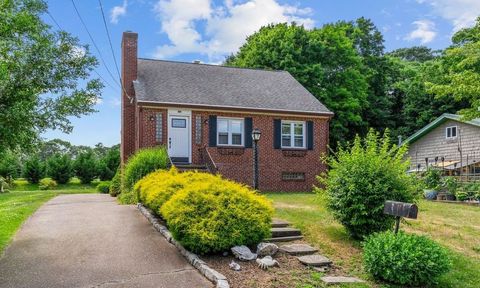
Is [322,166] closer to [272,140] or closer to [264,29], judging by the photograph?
[272,140]

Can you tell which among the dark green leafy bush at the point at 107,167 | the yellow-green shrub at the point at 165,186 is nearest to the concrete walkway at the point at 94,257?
the yellow-green shrub at the point at 165,186

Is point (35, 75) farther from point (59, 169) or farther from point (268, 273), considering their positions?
point (59, 169)

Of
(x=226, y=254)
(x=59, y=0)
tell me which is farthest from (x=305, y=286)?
(x=59, y=0)

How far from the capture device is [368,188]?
777 cm

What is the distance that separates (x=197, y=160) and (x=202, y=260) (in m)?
11.0

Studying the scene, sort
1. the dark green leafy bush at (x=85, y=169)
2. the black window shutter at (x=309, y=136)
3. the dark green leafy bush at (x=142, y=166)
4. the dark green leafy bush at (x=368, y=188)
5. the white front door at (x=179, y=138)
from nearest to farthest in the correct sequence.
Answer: the dark green leafy bush at (x=368, y=188) < the dark green leafy bush at (x=142, y=166) < the white front door at (x=179, y=138) < the black window shutter at (x=309, y=136) < the dark green leafy bush at (x=85, y=169)

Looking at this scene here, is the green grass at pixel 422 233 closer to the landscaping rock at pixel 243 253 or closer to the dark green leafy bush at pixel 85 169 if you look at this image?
the landscaping rock at pixel 243 253

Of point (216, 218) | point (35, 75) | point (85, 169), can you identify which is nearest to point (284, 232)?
point (216, 218)

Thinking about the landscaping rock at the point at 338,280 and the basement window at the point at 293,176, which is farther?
the basement window at the point at 293,176

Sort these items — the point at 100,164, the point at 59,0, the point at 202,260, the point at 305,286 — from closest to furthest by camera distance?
1. the point at 305,286
2. the point at 202,260
3. the point at 59,0
4. the point at 100,164

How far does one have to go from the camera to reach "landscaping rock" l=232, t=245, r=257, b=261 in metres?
6.90

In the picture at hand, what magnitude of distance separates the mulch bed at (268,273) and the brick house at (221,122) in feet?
31.2

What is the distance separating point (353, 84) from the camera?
29203mm

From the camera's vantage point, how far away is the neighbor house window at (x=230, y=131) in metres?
18.1
